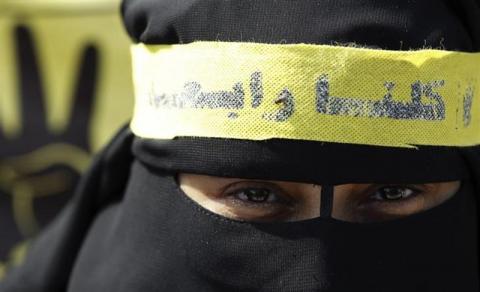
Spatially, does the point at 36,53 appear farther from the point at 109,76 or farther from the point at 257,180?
the point at 257,180

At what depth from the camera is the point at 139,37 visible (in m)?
1.35

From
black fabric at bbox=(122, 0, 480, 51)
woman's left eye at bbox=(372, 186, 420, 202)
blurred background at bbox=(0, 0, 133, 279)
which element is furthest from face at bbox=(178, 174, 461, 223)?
blurred background at bbox=(0, 0, 133, 279)

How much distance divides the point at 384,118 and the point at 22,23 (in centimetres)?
122

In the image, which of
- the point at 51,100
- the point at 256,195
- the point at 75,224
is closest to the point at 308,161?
the point at 256,195

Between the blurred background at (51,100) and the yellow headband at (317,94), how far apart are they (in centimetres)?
83

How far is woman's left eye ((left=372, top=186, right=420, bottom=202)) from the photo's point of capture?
1266 mm

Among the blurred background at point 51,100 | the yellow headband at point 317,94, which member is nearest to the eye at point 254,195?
the yellow headband at point 317,94

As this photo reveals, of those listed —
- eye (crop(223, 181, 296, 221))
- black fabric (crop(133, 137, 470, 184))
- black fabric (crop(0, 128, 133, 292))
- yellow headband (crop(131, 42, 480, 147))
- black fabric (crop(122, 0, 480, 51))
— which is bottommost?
black fabric (crop(0, 128, 133, 292))

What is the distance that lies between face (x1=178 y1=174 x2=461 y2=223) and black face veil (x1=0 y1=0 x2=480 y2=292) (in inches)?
0.9

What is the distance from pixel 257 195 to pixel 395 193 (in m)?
0.23

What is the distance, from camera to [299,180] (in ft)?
3.85

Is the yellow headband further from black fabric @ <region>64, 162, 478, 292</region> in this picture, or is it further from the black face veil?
black fabric @ <region>64, 162, 478, 292</region>

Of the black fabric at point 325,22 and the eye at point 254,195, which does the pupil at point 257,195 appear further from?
the black fabric at point 325,22

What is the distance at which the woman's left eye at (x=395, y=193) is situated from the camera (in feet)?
4.15
